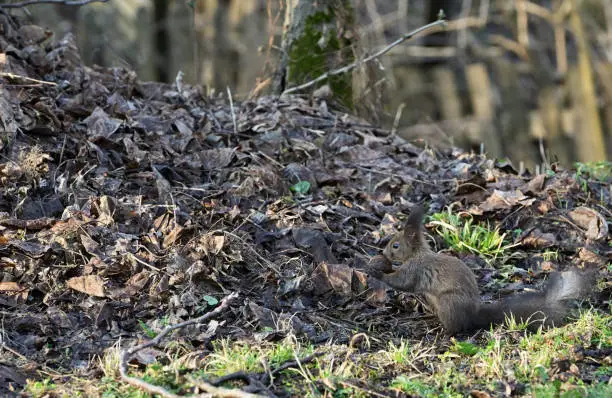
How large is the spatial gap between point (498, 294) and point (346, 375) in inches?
70.1

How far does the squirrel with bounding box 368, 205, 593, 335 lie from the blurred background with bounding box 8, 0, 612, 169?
6.03m

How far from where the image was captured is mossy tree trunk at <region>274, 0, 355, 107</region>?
795 centimetres

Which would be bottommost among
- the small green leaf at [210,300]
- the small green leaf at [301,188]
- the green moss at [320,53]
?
the small green leaf at [210,300]

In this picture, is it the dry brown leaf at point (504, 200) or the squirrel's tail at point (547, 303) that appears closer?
the squirrel's tail at point (547, 303)

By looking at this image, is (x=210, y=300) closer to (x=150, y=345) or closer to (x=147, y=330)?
(x=147, y=330)

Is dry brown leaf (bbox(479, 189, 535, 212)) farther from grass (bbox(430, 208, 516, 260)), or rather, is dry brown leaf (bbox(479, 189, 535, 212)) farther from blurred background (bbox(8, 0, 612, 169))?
blurred background (bbox(8, 0, 612, 169))

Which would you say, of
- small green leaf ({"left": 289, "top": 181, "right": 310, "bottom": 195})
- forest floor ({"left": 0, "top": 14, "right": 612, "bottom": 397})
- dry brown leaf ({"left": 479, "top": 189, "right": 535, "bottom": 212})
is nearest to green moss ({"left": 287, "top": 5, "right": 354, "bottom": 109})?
forest floor ({"left": 0, "top": 14, "right": 612, "bottom": 397})

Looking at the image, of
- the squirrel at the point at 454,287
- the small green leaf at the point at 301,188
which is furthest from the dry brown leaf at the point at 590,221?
the small green leaf at the point at 301,188

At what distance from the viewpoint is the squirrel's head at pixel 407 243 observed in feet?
17.9

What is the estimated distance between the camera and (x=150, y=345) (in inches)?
164

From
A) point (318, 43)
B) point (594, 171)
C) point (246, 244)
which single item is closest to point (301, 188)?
point (246, 244)

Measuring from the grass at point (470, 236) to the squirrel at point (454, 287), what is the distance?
0.49 metres

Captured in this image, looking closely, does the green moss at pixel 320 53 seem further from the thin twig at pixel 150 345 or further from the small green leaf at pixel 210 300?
the thin twig at pixel 150 345

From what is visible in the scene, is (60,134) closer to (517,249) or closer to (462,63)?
(517,249)
